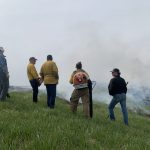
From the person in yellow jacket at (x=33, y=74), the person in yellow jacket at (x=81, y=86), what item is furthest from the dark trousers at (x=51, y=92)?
the person in yellow jacket at (x=33, y=74)

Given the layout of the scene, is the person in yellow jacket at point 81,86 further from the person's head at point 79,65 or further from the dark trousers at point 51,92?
the dark trousers at point 51,92

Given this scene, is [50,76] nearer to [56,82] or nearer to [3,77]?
[56,82]

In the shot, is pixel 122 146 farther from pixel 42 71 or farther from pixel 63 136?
pixel 42 71

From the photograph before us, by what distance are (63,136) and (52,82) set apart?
9361mm

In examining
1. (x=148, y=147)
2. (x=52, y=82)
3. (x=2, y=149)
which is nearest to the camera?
(x=2, y=149)

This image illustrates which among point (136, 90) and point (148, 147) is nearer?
point (148, 147)

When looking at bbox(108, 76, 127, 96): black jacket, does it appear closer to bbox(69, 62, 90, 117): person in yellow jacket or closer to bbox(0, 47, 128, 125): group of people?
bbox(0, 47, 128, 125): group of people

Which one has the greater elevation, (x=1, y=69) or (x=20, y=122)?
(x=1, y=69)

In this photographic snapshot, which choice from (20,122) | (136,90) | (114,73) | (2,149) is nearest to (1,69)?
(114,73)

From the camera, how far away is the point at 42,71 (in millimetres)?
20031

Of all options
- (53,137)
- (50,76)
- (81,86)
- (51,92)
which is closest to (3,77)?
(50,76)

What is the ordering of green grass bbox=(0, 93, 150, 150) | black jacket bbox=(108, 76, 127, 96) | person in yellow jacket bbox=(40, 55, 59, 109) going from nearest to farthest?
1. green grass bbox=(0, 93, 150, 150)
2. person in yellow jacket bbox=(40, 55, 59, 109)
3. black jacket bbox=(108, 76, 127, 96)

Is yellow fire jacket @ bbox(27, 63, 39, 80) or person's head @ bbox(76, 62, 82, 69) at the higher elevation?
person's head @ bbox(76, 62, 82, 69)

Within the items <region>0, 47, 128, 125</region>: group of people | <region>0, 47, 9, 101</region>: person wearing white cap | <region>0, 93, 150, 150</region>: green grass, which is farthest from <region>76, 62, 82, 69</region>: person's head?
<region>0, 93, 150, 150</region>: green grass
